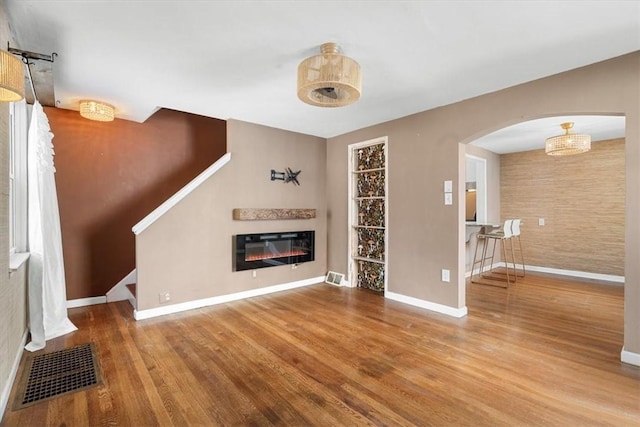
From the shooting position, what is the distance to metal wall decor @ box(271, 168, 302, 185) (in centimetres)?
469

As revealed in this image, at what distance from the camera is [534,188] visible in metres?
6.16

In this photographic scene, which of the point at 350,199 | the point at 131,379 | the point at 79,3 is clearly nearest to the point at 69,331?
the point at 131,379

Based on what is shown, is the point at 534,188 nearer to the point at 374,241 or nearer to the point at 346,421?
the point at 374,241

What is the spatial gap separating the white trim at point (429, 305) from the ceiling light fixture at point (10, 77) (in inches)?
160

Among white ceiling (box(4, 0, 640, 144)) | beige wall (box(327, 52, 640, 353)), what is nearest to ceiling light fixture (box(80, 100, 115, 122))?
white ceiling (box(4, 0, 640, 144))

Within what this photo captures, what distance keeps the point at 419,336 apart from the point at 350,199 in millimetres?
2476

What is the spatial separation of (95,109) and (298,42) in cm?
265

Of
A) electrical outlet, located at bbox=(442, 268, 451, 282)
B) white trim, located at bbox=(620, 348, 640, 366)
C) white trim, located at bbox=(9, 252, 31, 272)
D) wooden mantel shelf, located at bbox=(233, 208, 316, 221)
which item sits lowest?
white trim, located at bbox=(620, 348, 640, 366)

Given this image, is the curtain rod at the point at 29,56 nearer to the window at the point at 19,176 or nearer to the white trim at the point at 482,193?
the window at the point at 19,176

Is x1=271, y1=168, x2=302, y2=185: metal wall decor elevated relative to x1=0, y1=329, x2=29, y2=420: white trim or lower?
elevated

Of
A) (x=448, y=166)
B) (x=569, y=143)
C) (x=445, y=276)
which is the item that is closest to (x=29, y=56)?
(x=448, y=166)

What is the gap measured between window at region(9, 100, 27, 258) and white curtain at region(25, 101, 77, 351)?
85 millimetres

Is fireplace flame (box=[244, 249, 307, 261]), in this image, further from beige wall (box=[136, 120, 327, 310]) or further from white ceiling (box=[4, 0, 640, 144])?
white ceiling (box=[4, 0, 640, 144])

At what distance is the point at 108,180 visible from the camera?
4.28 m
